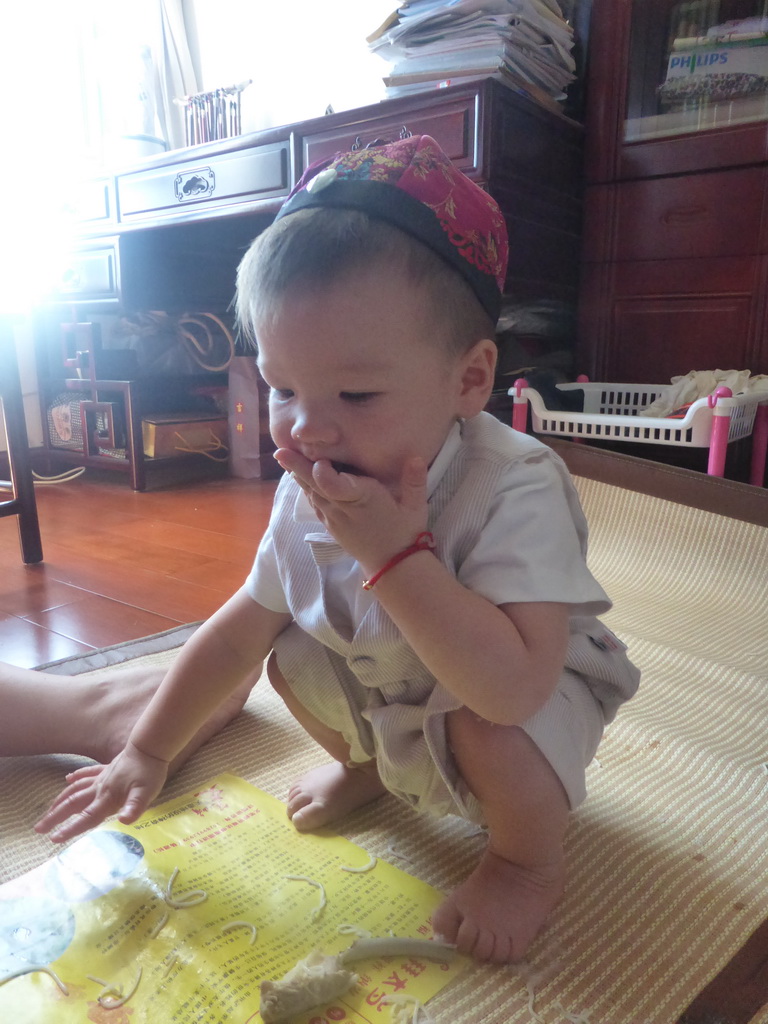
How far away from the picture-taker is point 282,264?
441 mm

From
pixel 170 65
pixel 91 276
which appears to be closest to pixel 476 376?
pixel 91 276

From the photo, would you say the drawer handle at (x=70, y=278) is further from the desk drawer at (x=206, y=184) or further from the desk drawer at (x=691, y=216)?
the desk drawer at (x=691, y=216)

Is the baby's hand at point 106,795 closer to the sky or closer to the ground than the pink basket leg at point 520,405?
closer to the ground

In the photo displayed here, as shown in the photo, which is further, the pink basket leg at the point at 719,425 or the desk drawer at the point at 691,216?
the desk drawer at the point at 691,216

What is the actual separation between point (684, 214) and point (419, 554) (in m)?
1.44

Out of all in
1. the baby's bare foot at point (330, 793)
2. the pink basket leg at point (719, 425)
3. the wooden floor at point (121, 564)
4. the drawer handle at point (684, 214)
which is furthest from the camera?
the drawer handle at point (684, 214)

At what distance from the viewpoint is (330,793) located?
61 cm

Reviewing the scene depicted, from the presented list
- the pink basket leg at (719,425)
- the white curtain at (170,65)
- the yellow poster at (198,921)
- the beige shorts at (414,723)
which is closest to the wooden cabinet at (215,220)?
the pink basket leg at (719,425)

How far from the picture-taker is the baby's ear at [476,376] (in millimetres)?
484

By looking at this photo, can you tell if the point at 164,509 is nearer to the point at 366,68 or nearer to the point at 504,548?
the point at 366,68

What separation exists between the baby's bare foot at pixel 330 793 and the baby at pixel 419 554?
6 centimetres

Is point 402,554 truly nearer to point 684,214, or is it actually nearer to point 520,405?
point 520,405

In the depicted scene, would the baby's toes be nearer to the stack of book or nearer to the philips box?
the stack of book

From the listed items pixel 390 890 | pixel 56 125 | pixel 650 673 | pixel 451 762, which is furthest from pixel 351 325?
pixel 56 125
